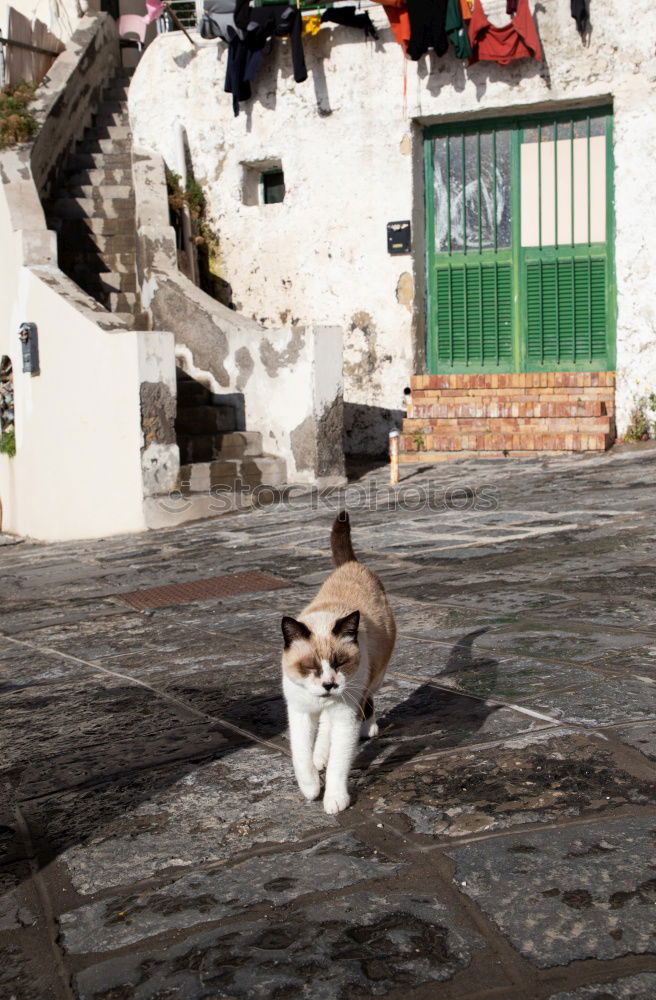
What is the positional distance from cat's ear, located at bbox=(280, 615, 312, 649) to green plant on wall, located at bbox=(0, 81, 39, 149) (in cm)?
1139

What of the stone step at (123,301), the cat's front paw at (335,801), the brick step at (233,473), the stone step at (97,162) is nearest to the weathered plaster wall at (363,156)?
the stone step at (97,162)

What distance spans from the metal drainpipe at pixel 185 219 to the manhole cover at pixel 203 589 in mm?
7518

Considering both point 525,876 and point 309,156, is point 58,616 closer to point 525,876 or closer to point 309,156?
point 525,876

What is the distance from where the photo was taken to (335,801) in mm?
3217

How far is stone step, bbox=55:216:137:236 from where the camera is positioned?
13.8 m

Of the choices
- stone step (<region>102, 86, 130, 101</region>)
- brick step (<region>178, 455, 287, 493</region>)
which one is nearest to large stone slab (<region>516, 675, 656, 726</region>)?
brick step (<region>178, 455, 287, 493</region>)

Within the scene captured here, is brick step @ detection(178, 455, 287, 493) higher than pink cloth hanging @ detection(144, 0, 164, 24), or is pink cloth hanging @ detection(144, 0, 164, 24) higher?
pink cloth hanging @ detection(144, 0, 164, 24)

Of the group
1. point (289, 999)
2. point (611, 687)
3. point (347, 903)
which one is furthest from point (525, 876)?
point (611, 687)

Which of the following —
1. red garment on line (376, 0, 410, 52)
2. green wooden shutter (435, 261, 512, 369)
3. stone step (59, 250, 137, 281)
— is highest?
red garment on line (376, 0, 410, 52)

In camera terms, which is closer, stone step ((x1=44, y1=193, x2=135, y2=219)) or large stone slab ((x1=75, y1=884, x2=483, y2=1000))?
large stone slab ((x1=75, y1=884, x2=483, y2=1000))

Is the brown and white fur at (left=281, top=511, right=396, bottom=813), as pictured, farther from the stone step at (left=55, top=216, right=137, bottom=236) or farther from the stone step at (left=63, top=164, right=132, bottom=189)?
the stone step at (left=63, top=164, right=132, bottom=189)

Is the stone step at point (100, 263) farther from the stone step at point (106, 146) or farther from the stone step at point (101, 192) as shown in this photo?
the stone step at point (106, 146)

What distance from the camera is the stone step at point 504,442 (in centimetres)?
1210

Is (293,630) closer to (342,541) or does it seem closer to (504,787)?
(504,787)
